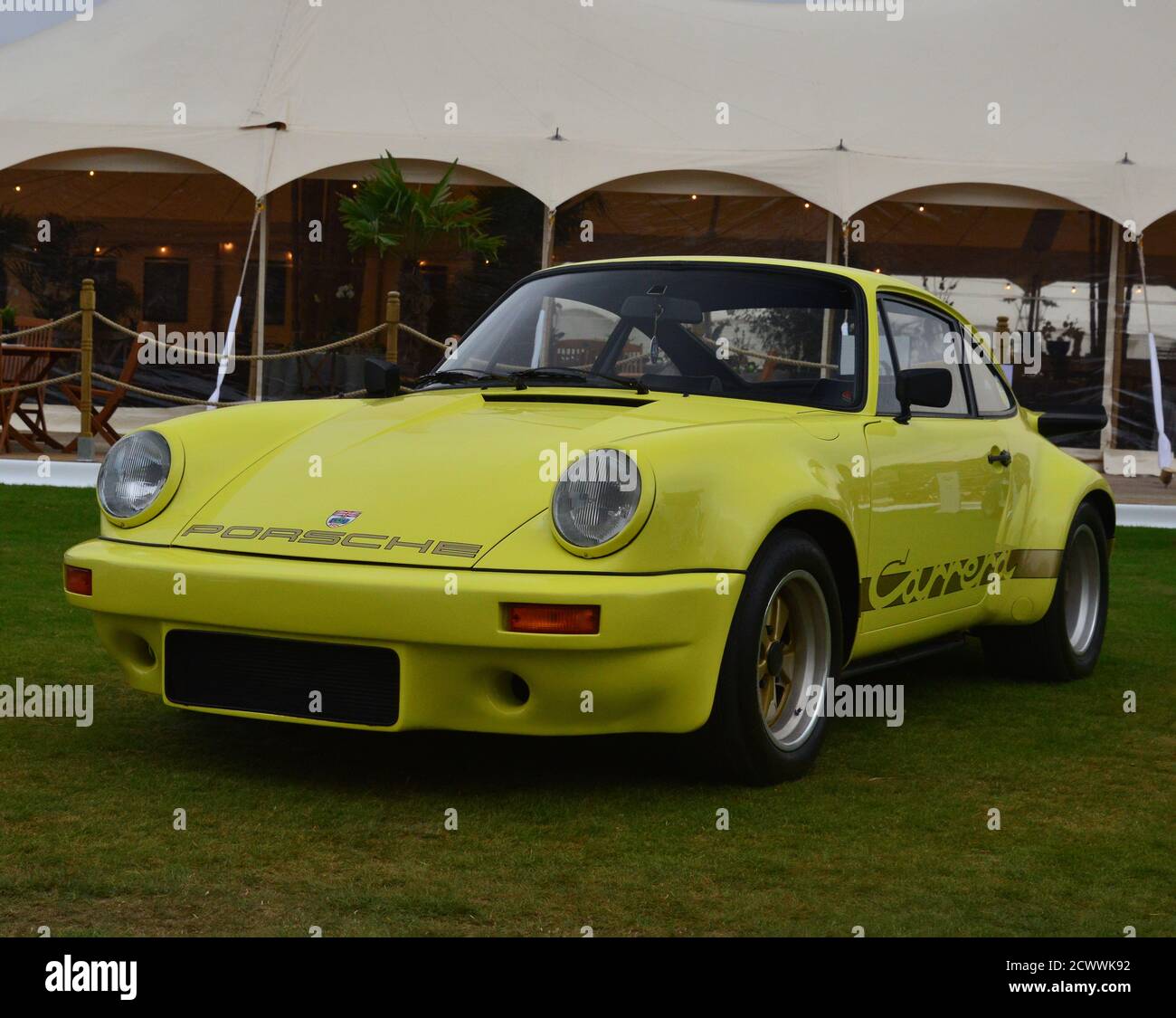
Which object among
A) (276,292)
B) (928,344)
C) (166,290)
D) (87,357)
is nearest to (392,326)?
(87,357)

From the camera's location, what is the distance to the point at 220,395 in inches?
655

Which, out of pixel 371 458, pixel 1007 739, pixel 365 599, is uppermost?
pixel 371 458

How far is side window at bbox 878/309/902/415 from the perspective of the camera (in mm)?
4723

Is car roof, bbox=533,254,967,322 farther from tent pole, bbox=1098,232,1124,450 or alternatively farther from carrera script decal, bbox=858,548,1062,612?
tent pole, bbox=1098,232,1124,450

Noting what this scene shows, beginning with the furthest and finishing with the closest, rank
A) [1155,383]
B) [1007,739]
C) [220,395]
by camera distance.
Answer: [220,395] → [1155,383] → [1007,739]

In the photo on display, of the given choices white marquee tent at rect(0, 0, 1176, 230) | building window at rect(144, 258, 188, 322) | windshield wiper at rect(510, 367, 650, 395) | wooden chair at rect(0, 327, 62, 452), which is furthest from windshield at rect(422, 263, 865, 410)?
building window at rect(144, 258, 188, 322)

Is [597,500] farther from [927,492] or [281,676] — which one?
[927,492]

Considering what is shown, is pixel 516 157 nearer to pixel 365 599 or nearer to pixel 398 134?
pixel 398 134

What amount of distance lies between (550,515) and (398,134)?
43.1 ft

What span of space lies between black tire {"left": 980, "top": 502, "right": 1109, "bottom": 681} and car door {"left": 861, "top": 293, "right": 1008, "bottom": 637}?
47cm

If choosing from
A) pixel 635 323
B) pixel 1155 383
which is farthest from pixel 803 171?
pixel 635 323

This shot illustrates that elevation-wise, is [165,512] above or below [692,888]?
above

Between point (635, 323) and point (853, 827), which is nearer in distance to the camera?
point (853, 827)

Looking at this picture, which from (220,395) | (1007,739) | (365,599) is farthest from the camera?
(220,395)
